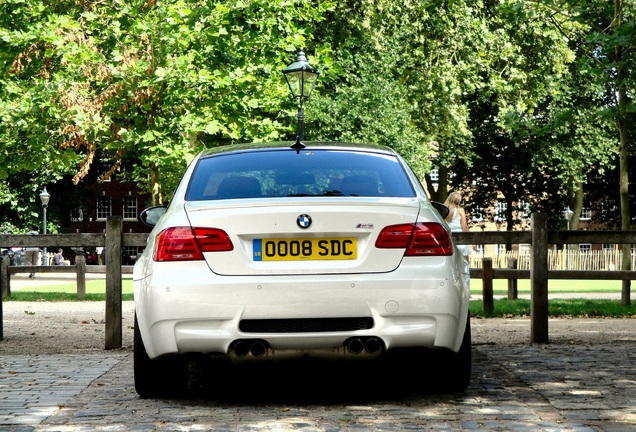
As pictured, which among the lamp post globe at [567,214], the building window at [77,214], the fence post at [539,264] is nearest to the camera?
the fence post at [539,264]

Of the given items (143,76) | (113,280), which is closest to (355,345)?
(113,280)

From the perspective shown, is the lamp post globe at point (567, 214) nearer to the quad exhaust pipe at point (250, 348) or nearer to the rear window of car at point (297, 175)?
the rear window of car at point (297, 175)

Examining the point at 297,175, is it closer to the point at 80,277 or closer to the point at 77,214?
the point at 80,277

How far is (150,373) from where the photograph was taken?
6707 mm

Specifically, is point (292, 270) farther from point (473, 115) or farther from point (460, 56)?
point (473, 115)

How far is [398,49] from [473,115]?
1770cm

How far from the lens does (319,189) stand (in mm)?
6500

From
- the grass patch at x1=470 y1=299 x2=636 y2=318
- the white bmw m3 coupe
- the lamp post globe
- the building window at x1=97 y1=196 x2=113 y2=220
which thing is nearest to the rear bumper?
the white bmw m3 coupe

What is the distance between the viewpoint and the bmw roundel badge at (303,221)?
6078mm

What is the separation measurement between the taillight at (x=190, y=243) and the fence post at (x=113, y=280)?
368 centimetres

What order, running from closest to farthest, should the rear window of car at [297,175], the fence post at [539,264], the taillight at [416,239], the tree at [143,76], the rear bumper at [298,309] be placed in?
the rear bumper at [298,309] → the taillight at [416,239] → the rear window of car at [297,175] → the fence post at [539,264] → the tree at [143,76]

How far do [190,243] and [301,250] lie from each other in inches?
25.2

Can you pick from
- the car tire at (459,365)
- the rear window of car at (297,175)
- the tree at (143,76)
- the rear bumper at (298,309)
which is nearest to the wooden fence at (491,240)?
the rear window of car at (297,175)

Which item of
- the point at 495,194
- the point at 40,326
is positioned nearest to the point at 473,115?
the point at 495,194
